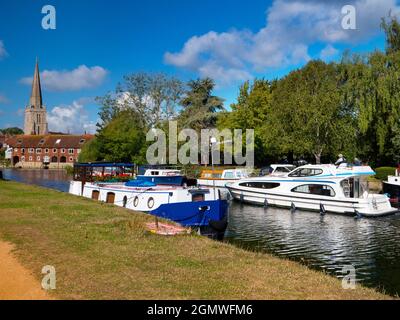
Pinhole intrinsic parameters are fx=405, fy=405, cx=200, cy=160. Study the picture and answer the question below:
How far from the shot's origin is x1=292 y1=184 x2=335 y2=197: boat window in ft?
108

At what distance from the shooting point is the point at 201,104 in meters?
77.5

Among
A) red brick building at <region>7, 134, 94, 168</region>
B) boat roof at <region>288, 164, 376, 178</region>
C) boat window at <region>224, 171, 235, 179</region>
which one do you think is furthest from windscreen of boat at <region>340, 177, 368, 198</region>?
red brick building at <region>7, 134, 94, 168</region>

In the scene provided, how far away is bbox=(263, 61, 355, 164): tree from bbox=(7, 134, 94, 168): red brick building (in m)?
79.3

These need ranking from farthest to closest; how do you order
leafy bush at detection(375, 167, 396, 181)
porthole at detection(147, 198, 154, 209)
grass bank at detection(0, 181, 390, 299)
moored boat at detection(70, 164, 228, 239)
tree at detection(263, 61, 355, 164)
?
tree at detection(263, 61, 355, 164), leafy bush at detection(375, 167, 396, 181), porthole at detection(147, 198, 154, 209), moored boat at detection(70, 164, 228, 239), grass bank at detection(0, 181, 390, 299)

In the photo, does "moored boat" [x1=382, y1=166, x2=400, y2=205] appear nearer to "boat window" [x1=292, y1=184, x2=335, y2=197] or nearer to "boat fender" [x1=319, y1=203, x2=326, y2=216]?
"boat window" [x1=292, y1=184, x2=335, y2=197]

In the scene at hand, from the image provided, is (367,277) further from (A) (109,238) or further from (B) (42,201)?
(B) (42,201)

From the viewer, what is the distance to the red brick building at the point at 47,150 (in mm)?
125125

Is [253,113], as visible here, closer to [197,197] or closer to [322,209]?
[322,209]

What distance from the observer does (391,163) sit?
5284 centimetres

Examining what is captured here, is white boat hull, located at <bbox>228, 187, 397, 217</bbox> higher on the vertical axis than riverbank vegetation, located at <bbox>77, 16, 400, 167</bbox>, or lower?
lower

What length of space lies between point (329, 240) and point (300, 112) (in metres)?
34.2

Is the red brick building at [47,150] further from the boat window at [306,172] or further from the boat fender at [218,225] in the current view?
the boat fender at [218,225]

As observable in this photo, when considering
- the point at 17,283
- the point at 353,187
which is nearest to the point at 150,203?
the point at 353,187

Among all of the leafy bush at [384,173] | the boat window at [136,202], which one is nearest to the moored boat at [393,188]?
the leafy bush at [384,173]
